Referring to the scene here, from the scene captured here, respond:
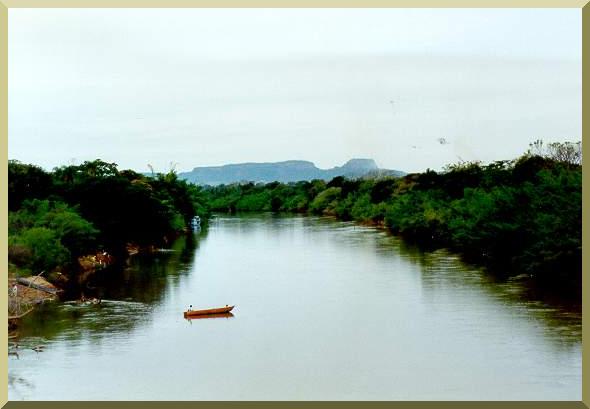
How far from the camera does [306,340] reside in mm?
16250

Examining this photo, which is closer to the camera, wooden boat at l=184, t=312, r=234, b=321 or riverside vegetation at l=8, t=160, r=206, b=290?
wooden boat at l=184, t=312, r=234, b=321

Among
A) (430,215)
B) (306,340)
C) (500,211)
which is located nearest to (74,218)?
(306,340)

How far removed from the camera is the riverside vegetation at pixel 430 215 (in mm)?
21547

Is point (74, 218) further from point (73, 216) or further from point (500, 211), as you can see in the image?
point (500, 211)

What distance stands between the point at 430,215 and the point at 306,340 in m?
22.1

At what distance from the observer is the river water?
42.3ft

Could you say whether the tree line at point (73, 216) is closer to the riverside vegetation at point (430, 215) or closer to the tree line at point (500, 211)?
the riverside vegetation at point (430, 215)

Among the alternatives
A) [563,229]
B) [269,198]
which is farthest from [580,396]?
A: [269,198]

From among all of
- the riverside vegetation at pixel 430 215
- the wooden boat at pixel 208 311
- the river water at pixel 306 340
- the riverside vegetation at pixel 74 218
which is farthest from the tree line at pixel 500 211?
the riverside vegetation at pixel 74 218

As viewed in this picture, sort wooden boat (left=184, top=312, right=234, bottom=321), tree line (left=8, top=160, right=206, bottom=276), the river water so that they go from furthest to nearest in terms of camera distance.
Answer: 1. tree line (left=8, top=160, right=206, bottom=276)
2. wooden boat (left=184, top=312, right=234, bottom=321)
3. the river water

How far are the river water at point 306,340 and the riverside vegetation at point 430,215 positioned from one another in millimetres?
1438

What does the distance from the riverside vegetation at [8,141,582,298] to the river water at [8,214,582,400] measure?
4.72ft

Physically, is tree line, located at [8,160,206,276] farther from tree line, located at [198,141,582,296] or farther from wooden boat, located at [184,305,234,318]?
tree line, located at [198,141,582,296]

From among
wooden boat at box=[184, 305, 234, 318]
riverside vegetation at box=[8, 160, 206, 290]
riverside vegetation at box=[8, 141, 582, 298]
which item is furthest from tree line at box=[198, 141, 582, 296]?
riverside vegetation at box=[8, 160, 206, 290]
